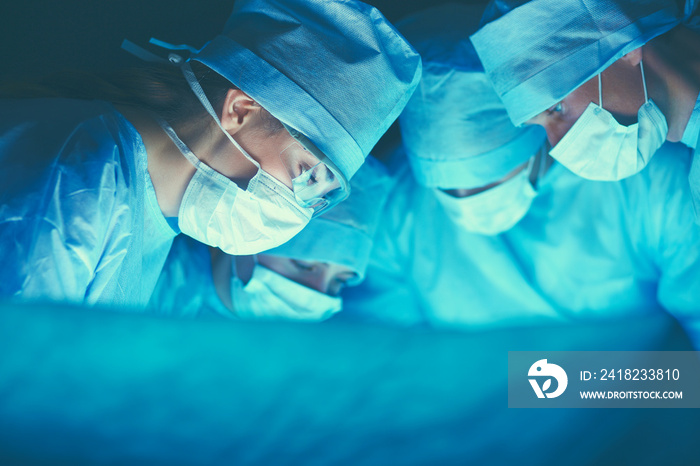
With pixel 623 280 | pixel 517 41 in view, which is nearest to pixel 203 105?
pixel 517 41

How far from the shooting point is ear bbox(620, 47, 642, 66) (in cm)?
135

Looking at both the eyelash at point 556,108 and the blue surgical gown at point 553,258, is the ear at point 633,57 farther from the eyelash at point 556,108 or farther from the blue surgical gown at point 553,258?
the blue surgical gown at point 553,258

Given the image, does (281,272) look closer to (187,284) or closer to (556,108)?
(187,284)

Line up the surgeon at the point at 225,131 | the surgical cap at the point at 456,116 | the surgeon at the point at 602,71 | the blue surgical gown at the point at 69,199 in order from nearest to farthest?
the blue surgical gown at the point at 69,199 < the surgeon at the point at 225,131 < the surgeon at the point at 602,71 < the surgical cap at the point at 456,116

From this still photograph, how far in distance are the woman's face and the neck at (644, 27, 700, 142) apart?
100 centimetres

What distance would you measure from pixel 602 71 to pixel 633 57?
0.09m

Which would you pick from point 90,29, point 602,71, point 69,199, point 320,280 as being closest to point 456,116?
point 602,71

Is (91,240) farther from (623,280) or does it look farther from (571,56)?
(623,280)

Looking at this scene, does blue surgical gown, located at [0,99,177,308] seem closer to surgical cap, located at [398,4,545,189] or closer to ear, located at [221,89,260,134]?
ear, located at [221,89,260,134]

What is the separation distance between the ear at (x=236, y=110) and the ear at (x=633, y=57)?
92 centimetres

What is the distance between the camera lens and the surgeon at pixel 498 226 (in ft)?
5.31

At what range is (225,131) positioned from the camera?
3.94 ft

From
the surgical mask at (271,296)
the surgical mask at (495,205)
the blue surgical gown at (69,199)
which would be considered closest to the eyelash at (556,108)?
the surgical mask at (495,205)

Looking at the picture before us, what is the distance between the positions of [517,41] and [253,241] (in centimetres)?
84
